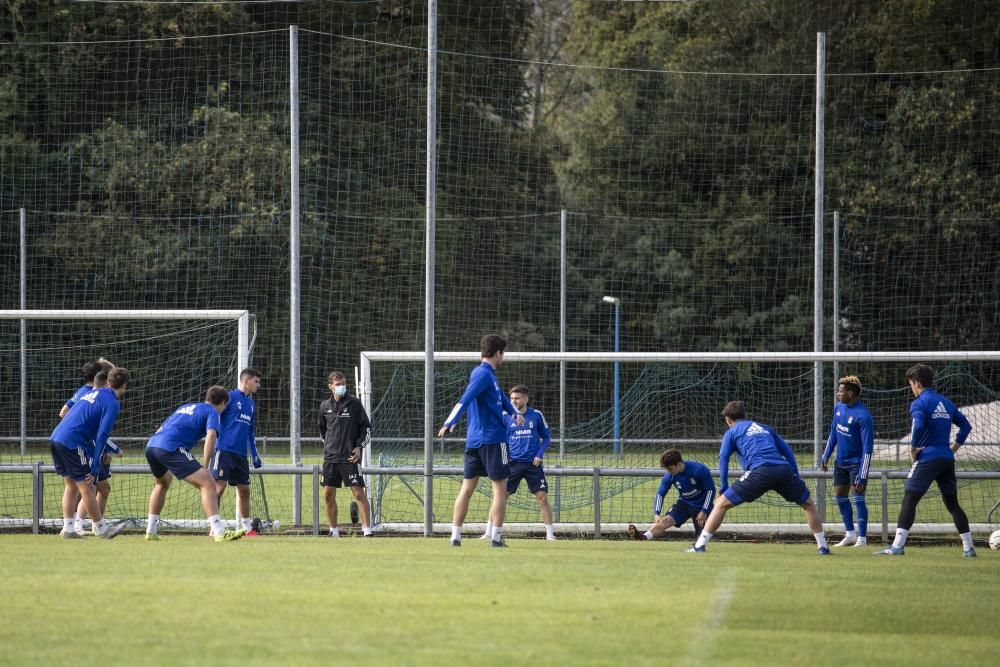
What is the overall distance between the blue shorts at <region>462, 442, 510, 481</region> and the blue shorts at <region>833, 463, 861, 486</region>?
381cm

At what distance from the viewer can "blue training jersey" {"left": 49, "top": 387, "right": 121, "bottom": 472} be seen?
43.4ft

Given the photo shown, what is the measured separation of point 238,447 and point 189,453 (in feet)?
4.13

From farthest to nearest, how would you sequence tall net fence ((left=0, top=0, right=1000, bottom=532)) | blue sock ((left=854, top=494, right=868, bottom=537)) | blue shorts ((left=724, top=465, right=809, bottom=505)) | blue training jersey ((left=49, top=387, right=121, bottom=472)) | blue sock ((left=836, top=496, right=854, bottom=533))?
tall net fence ((left=0, top=0, right=1000, bottom=532)) → blue sock ((left=836, top=496, right=854, bottom=533)) → blue sock ((left=854, top=494, right=868, bottom=537)) → blue training jersey ((left=49, top=387, right=121, bottom=472)) → blue shorts ((left=724, top=465, right=809, bottom=505))

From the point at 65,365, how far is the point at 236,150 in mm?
6613

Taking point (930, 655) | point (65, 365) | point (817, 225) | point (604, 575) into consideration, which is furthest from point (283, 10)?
point (930, 655)

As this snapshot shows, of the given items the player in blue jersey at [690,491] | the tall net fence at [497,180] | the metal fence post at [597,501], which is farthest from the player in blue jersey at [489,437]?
the tall net fence at [497,180]

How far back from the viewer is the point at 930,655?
6953 mm

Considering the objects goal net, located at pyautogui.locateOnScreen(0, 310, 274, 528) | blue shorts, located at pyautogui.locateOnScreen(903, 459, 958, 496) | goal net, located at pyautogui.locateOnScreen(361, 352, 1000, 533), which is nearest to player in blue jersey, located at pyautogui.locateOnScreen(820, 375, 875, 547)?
goal net, located at pyautogui.locateOnScreen(361, 352, 1000, 533)

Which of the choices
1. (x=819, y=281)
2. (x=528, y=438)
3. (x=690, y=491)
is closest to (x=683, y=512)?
(x=690, y=491)

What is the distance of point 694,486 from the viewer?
1459 centimetres

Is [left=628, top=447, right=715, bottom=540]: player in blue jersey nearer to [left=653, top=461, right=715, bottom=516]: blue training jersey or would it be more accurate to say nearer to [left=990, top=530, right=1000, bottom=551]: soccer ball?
[left=653, top=461, right=715, bottom=516]: blue training jersey

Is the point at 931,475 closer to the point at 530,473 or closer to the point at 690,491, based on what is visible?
the point at 690,491

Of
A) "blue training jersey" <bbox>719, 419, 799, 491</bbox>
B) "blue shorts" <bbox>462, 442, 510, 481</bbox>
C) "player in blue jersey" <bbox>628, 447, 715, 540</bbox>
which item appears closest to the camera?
"blue training jersey" <bbox>719, 419, 799, 491</bbox>

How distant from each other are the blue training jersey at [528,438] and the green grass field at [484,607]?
228cm
